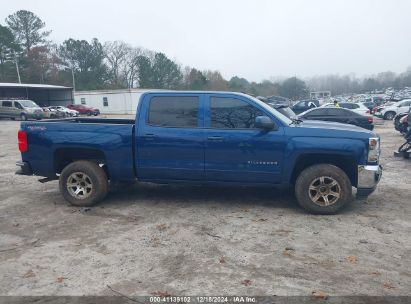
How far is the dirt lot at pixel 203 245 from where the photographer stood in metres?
3.65

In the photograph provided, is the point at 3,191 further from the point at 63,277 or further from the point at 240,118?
the point at 240,118

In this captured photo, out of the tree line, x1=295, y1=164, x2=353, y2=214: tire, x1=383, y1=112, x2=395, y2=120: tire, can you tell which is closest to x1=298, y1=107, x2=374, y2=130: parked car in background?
x1=295, y1=164, x2=353, y2=214: tire

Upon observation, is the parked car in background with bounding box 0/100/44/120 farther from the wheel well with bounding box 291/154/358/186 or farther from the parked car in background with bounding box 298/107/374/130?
the wheel well with bounding box 291/154/358/186

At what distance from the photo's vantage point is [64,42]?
72.1 m

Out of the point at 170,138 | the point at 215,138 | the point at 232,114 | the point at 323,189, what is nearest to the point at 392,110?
the point at 323,189

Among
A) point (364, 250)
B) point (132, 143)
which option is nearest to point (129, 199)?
point (132, 143)

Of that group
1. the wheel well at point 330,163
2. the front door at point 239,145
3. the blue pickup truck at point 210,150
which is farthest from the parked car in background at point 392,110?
the front door at point 239,145

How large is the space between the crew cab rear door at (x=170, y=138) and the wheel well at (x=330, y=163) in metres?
1.51

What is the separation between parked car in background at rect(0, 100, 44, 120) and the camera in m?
31.4

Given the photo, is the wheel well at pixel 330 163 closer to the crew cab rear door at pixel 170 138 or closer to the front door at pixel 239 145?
the front door at pixel 239 145

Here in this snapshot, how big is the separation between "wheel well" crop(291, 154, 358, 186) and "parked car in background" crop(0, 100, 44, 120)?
30.0m

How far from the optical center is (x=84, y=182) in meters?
6.19

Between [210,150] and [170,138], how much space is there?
0.66 m

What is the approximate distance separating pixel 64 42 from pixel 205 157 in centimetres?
7477
